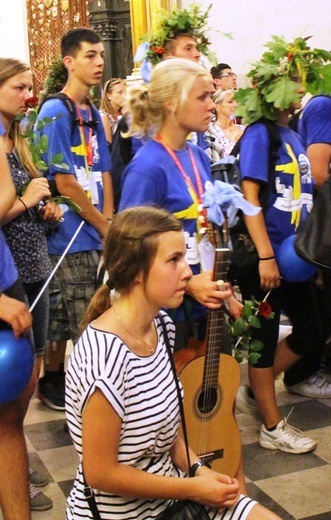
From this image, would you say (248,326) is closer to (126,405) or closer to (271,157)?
(271,157)

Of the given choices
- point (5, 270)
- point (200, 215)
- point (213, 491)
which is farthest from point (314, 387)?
point (213, 491)

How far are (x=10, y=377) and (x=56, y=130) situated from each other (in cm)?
172

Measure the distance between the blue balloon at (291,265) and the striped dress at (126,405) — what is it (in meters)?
1.46

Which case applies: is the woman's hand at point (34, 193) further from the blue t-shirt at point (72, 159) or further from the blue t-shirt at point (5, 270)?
the blue t-shirt at point (72, 159)

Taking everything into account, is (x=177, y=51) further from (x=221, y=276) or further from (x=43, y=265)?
(x=221, y=276)

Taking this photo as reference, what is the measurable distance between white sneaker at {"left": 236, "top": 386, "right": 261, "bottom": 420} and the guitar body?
3.75ft

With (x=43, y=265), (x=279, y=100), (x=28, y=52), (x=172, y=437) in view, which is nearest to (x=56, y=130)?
(x=43, y=265)

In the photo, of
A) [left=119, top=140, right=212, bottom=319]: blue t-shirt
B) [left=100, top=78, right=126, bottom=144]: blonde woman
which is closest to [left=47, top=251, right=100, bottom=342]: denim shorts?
[left=119, top=140, right=212, bottom=319]: blue t-shirt

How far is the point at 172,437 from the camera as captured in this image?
2.10 m

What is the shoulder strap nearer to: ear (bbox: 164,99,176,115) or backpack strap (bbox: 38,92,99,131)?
ear (bbox: 164,99,176,115)

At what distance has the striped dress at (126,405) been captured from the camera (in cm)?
196

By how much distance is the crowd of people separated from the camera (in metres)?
2.01

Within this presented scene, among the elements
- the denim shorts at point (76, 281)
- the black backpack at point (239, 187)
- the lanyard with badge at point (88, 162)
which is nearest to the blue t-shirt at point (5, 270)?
the black backpack at point (239, 187)

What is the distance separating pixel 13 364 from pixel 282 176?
1513mm
